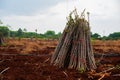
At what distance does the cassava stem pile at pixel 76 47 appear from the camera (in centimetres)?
794

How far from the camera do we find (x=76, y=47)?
802 centimetres

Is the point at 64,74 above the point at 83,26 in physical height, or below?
below

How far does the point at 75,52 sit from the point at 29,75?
1.74 metres

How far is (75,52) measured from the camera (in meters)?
8.01

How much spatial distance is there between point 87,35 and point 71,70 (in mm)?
1200

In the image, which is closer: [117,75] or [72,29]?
[117,75]

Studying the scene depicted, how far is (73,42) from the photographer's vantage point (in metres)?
8.18

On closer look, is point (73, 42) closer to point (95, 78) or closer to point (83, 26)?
point (83, 26)

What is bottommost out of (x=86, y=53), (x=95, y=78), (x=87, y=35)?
(x=95, y=78)

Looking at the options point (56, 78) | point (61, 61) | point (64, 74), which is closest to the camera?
point (56, 78)

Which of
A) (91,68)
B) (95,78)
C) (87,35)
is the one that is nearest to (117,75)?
(95,78)

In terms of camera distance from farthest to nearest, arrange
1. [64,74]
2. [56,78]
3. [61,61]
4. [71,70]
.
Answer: [61,61]
[71,70]
[64,74]
[56,78]

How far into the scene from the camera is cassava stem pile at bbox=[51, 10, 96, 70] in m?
7.94

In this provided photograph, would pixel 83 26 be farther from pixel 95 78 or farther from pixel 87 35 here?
pixel 95 78
